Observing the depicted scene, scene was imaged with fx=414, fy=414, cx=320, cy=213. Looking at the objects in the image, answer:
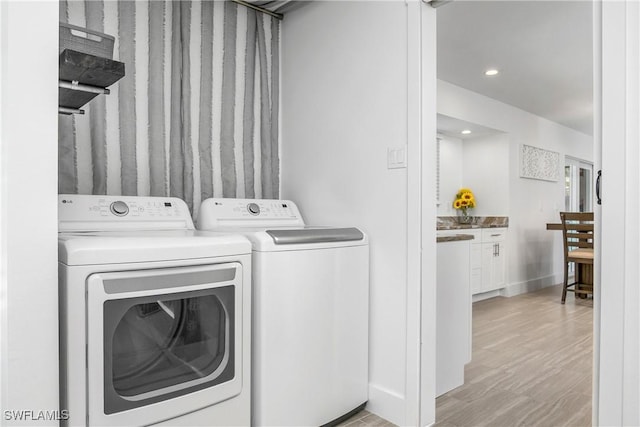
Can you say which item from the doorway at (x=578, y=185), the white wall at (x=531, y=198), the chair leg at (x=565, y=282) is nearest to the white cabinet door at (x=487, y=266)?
the white wall at (x=531, y=198)

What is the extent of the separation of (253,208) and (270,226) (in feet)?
0.46

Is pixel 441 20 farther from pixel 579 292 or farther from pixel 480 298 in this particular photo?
pixel 579 292

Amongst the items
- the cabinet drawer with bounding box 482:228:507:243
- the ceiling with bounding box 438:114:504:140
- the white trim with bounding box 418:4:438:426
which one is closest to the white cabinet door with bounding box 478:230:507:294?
the cabinet drawer with bounding box 482:228:507:243

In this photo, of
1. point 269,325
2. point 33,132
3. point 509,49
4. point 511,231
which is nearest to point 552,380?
point 511,231

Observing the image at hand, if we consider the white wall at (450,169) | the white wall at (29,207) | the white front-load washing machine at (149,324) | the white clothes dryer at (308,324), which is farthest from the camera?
the white wall at (450,169)

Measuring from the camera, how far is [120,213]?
190 centimetres

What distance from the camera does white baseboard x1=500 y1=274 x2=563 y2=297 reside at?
1565 mm

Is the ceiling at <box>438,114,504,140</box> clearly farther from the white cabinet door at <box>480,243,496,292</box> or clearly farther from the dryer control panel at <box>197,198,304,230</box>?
the dryer control panel at <box>197,198,304,230</box>

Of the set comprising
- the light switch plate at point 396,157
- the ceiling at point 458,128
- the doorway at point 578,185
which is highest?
the ceiling at point 458,128

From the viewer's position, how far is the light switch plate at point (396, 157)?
1968mm

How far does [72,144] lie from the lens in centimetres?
198

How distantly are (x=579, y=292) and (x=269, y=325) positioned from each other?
117 centimetres

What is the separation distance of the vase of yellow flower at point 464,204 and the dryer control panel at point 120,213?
1.60 m

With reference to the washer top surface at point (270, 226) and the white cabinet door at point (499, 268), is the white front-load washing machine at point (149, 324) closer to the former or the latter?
the washer top surface at point (270, 226)
